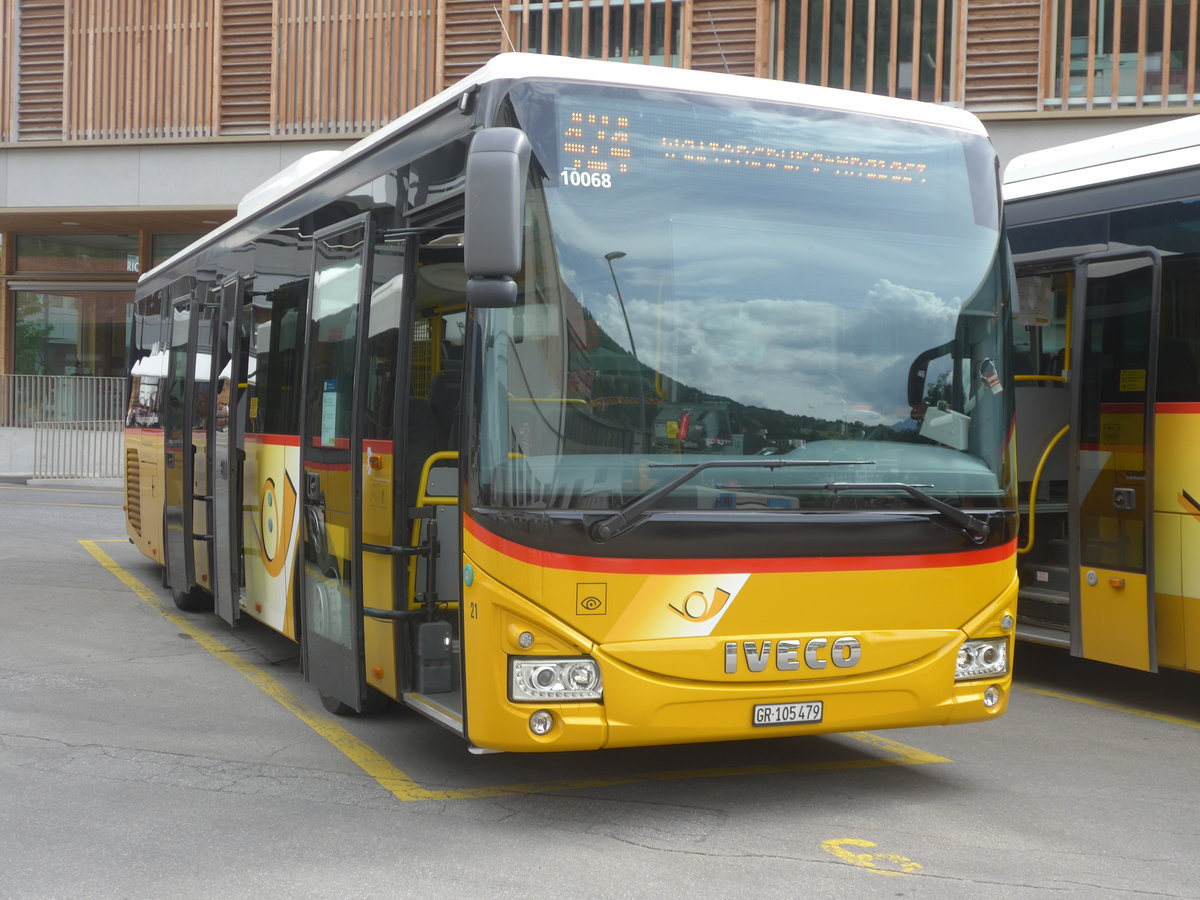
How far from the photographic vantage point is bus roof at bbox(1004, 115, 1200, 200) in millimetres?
7695

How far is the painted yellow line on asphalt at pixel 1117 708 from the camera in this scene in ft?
26.0

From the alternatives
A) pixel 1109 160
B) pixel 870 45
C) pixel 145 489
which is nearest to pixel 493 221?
pixel 1109 160

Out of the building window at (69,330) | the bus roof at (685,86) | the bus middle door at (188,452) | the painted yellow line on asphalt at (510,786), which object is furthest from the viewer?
the building window at (69,330)

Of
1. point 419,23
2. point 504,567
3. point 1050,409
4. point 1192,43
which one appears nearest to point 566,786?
point 504,567

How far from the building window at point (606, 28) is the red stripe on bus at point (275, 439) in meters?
15.3

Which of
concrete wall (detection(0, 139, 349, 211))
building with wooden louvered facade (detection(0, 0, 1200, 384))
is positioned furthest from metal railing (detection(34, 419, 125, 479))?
concrete wall (detection(0, 139, 349, 211))

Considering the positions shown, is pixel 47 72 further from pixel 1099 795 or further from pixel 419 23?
pixel 1099 795

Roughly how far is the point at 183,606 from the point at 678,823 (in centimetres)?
687

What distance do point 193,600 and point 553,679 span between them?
6.71m

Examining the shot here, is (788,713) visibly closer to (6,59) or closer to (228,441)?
(228,441)

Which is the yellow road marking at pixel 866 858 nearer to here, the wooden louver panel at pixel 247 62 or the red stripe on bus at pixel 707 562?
the red stripe on bus at pixel 707 562

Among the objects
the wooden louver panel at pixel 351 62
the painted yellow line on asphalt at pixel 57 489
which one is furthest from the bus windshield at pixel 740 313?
the painted yellow line on asphalt at pixel 57 489

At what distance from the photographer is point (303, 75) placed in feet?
80.2

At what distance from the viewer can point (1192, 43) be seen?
19.3m
